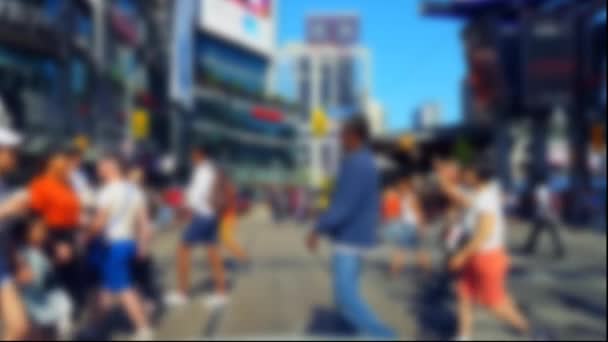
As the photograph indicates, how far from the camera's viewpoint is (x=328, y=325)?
6.24m

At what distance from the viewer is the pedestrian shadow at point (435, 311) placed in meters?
5.87

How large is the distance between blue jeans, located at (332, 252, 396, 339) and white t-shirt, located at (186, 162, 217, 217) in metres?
2.65

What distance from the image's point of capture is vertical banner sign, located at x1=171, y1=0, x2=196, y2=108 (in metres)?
7.57

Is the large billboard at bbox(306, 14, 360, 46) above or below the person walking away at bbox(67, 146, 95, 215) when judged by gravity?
above

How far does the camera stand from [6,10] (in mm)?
19938

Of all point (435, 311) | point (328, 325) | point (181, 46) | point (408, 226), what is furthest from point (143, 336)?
point (408, 226)

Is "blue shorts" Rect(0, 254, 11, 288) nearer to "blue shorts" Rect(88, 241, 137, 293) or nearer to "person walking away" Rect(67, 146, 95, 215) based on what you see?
"blue shorts" Rect(88, 241, 137, 293)

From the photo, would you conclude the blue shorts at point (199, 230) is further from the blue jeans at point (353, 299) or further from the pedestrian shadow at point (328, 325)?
the blue jeans at point (353, 299)

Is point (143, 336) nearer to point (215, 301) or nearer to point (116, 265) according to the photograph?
point (116, 265)

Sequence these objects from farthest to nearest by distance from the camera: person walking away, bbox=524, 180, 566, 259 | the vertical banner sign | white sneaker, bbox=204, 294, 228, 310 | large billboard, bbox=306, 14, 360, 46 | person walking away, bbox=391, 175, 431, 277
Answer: large billboard, bbox=306, 14, 360, 46
person walking away, bbox=524, 180, 566, 259
person walking away, bbox=391, 175, 431, 277
the vertical banner sign
white sneaker, bbox=204, 294, 228, 310

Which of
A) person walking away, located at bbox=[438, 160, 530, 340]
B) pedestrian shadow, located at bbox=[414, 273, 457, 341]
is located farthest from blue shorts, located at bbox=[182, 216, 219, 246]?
person walking away, located at bbox=[438, 160, 530, 340]

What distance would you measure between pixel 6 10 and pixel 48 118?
173 inches

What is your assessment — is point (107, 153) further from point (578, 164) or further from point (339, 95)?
point (339, 95)

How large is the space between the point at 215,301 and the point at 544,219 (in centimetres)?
838
